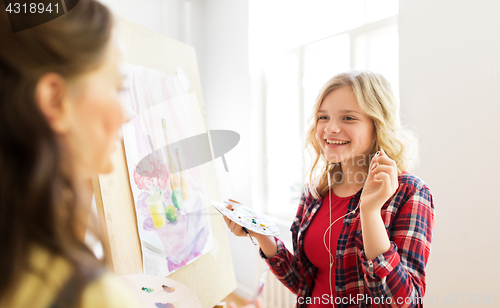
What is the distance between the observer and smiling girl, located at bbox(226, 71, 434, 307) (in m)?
0.84

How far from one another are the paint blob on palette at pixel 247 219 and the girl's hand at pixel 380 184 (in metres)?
0.35

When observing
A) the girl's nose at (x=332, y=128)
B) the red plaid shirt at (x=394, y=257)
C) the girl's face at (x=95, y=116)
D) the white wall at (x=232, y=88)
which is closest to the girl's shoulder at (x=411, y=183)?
the red plaid shirt at (x=394, y=257)

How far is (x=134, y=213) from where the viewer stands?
1188mm

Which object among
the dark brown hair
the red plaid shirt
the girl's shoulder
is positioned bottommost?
the red plaid shirt

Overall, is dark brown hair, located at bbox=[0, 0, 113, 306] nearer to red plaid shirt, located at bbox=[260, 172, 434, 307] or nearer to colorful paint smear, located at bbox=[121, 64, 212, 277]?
red plaid shirt, located at bbox=[260, 172, 434, 307]

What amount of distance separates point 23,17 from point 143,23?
2.43 m

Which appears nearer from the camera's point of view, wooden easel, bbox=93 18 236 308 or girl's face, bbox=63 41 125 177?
girl's face, bbox=63 41 125 177

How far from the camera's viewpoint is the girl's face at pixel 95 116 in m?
0.27

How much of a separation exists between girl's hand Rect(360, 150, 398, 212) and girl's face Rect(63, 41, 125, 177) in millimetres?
758

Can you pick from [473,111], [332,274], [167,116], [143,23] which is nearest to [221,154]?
[167,116]

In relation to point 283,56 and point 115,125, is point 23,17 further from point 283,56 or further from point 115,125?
point 283,56

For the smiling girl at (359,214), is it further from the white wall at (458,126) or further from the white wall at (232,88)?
the white wall at (232,88)

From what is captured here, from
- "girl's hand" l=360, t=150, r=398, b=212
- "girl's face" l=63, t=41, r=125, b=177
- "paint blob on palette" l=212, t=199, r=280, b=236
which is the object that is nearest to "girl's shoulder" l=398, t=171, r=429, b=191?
"girl's hand" l=360, t=150, r=398, b=212

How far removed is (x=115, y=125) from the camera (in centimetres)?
29
